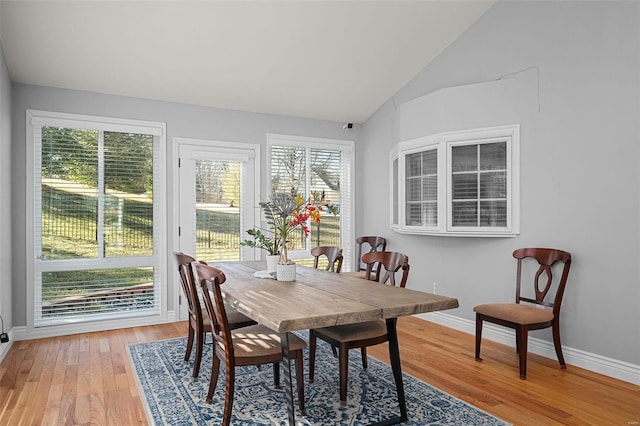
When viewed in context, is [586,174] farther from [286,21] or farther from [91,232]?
[91,232]

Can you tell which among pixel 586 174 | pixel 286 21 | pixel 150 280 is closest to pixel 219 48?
pixel 286 21

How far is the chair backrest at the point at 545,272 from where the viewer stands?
11.1ft

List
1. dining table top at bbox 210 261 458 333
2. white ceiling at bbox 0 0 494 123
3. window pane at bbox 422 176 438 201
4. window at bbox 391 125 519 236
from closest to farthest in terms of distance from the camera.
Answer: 1. dining table top at bbox 210 261 458 333
2. white ceiling at bbox 0 0 494 123
3. window at bbox 391 125 519 236
4. window pane at bbox 422 176 438 201

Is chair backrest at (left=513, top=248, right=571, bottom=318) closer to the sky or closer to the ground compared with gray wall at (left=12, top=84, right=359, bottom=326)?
closer to the ground

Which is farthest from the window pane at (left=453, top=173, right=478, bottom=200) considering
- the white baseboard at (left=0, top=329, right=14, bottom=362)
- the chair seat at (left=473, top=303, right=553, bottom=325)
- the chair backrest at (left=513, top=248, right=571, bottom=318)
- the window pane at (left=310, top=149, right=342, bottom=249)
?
the white baseboard at (left=0, top=329, right=14, bottom=362)

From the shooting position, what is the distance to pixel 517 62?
3891mm

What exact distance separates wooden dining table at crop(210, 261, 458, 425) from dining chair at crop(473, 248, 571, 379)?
1162mm

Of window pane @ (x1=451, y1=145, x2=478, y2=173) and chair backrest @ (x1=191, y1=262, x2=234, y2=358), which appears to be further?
window pane @ (x1=451, y1=145, x2=478, y2=173)

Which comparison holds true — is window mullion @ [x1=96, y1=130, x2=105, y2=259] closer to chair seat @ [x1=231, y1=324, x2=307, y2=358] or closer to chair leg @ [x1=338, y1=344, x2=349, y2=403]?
chair seat @ [x1=231, y1=324, x2=307, y2=358]

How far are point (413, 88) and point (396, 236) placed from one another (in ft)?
5.90

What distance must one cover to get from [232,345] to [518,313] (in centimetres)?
222

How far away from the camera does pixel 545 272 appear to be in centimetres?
366

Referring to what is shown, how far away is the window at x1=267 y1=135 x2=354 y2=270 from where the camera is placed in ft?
18.0

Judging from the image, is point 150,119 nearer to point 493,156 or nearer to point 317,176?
point 317,176
